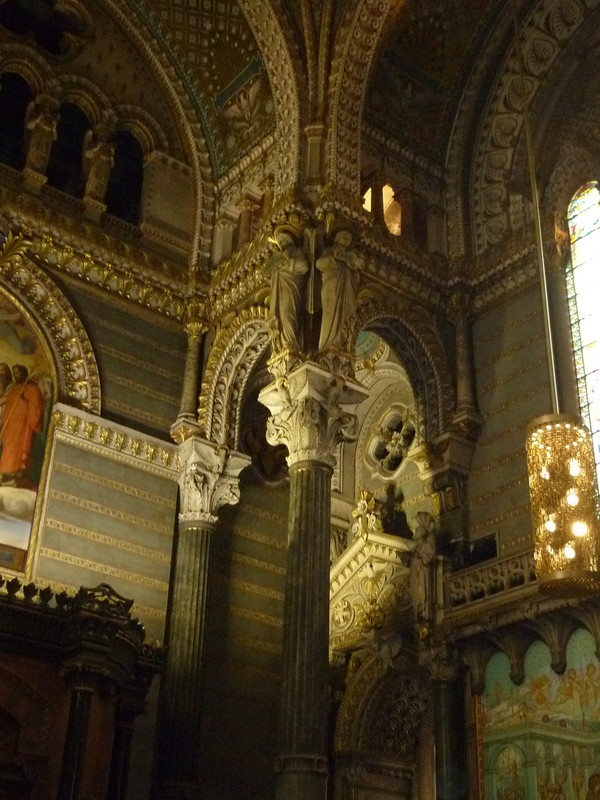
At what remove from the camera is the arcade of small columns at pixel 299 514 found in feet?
35.6

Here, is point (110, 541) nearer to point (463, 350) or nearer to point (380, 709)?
point (380, 709)

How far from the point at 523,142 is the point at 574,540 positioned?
910cm

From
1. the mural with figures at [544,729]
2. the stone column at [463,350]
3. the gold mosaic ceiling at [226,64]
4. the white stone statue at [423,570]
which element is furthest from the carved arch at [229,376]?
the mural with figures at [544,729]

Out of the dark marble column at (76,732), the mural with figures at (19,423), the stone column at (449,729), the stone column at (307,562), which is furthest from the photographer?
the mural with figures at (19,423)

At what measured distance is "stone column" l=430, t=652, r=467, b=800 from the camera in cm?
1209

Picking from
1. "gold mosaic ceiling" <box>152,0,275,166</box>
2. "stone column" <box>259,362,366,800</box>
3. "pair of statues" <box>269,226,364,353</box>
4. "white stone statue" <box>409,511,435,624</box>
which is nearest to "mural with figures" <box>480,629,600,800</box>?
"white stone statue" <box>409,511,435,624</box>

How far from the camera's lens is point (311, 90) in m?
14.4

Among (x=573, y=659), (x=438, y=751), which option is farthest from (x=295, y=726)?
(x=573, y=659)

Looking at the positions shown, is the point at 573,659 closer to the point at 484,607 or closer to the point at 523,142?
the point at 484,607

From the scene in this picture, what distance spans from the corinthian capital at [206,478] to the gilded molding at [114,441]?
0.25 m

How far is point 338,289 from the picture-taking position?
1283 cm

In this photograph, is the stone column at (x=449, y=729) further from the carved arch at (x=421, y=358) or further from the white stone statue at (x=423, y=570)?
the carved arch at (x=421, y=358)

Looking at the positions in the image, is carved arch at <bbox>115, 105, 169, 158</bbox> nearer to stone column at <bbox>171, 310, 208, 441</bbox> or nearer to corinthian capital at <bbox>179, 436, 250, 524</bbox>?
stone column at <bbox>171, 310, 208, 441</bbox>

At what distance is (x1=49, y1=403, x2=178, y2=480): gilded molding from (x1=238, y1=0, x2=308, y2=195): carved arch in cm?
385
